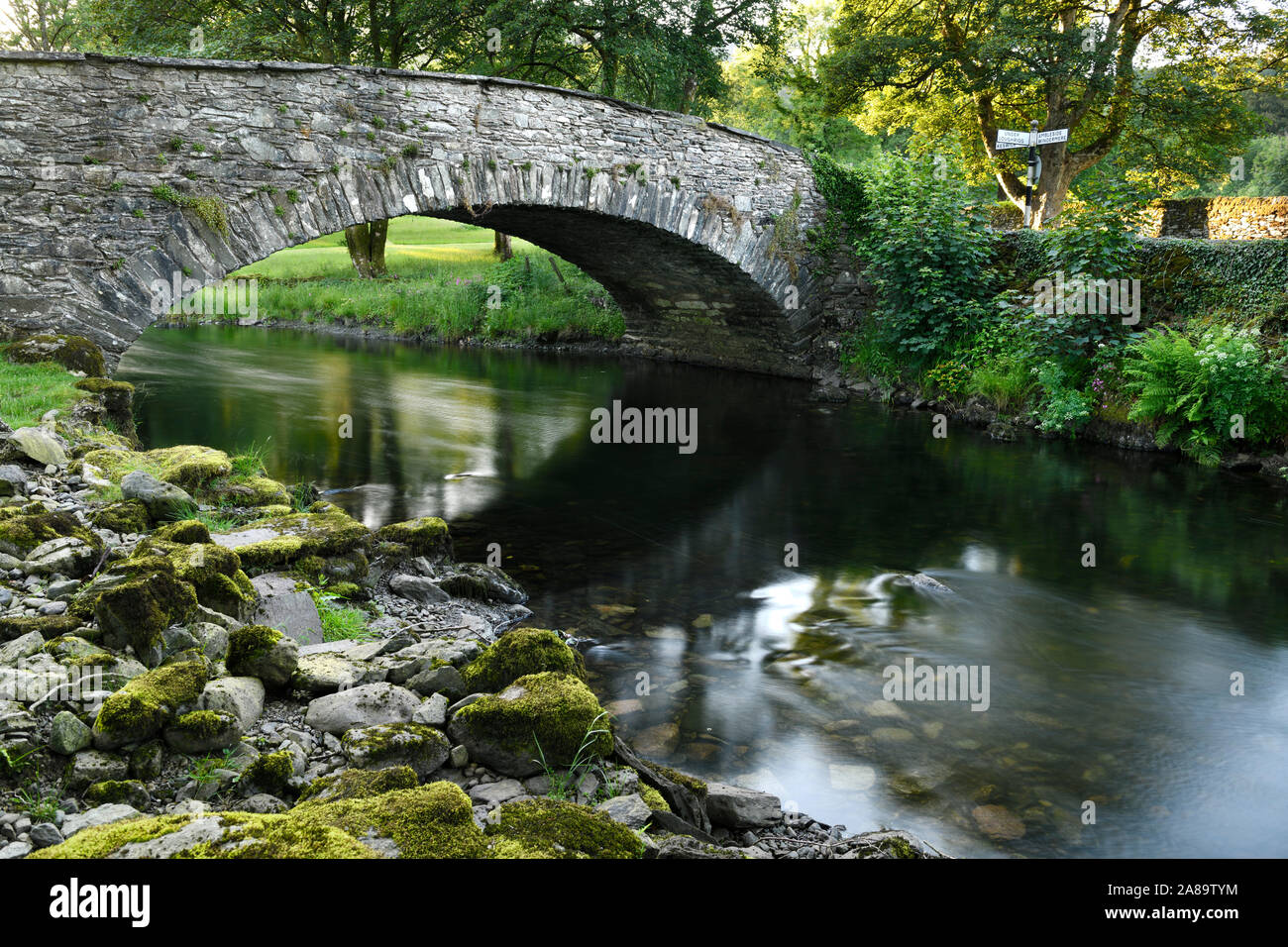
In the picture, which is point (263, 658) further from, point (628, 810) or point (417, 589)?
point (417, 589)

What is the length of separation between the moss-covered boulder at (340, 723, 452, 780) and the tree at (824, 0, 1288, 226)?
19542 mm

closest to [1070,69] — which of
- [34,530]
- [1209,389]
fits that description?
[1209,389]

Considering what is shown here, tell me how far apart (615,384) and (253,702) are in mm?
14328

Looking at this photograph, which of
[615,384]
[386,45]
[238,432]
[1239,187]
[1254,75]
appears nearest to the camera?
[238,432]

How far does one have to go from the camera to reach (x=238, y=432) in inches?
473

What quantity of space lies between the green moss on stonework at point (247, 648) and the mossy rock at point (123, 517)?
6.53 feet

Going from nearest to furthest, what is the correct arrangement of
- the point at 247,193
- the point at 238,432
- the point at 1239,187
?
the point at 247,193, the point at 238,432, the point at 1239,187

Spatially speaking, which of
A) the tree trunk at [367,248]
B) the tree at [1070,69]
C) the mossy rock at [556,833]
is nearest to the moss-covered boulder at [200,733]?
the mossy rock at [556,833]

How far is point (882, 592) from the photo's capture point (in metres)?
7.12

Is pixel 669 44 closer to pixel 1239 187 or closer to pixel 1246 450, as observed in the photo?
pixel 1246 450

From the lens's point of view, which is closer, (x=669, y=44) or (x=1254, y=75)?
(x=669, y=44)

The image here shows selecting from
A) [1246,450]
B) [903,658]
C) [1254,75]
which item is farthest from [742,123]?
[903,658]

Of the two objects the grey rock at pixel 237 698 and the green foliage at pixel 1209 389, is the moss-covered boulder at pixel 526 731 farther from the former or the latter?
the green foliage at pixel 1209 389

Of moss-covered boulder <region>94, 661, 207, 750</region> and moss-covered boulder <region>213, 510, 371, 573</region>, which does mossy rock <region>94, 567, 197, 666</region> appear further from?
moss-covered boulder <region>213, 510, 371, 573</region>
